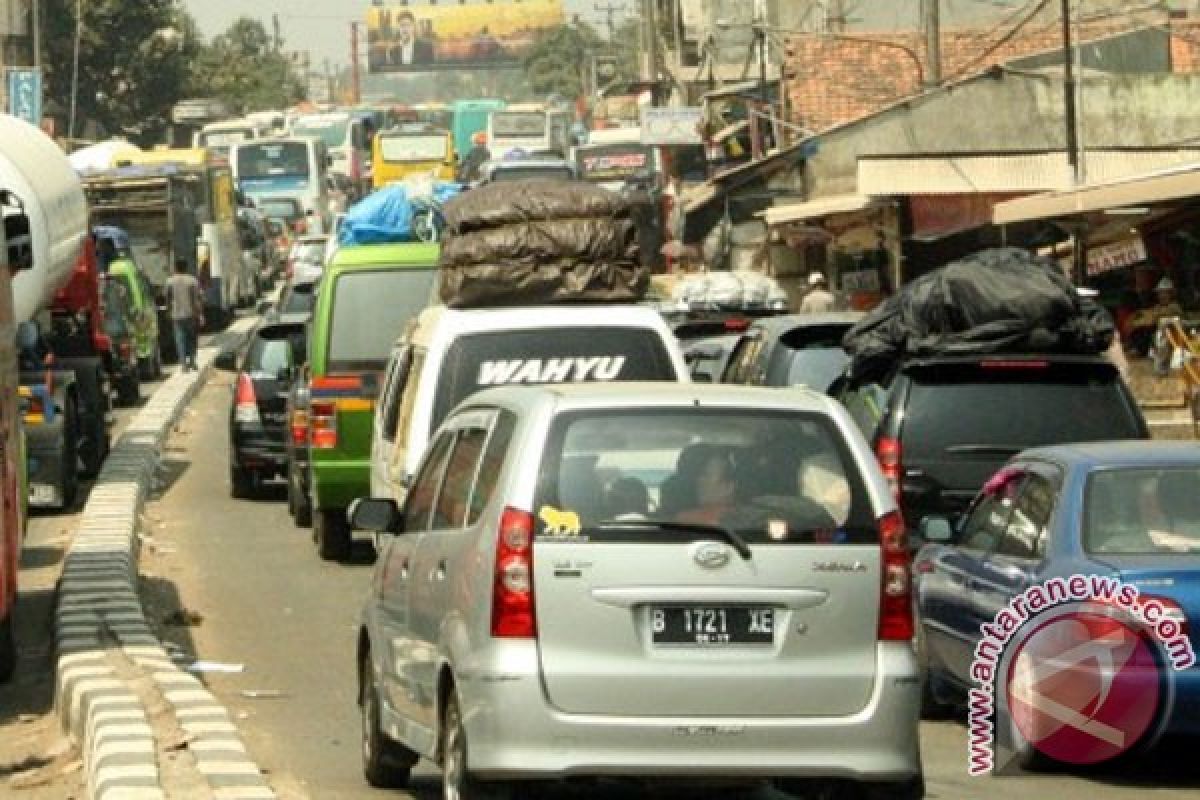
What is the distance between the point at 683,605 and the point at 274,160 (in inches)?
3002

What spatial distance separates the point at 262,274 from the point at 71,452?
147ft

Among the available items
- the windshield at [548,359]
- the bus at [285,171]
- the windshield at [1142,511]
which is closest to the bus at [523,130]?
the bus at [285,171]

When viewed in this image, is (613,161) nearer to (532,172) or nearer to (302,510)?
(532,172)

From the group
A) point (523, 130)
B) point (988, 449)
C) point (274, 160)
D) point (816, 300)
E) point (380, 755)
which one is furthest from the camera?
point (523, 130)

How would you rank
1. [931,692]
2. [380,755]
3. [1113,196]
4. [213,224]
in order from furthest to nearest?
[213,224], [1113,196], [931,692], [380,755]

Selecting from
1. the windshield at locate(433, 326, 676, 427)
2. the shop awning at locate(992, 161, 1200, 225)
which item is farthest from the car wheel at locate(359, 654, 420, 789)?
the shop awning at locate(992, 161, 1200, 225)

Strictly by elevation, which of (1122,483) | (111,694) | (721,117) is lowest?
(111,694)

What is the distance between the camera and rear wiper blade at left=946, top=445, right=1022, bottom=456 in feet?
51.2

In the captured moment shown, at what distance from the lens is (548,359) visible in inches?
660

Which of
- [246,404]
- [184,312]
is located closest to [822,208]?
[184,312]

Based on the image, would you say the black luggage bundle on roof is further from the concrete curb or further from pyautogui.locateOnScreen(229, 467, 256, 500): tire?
pyautogui.locateOnScreen(229, 467, 256, 500): tire

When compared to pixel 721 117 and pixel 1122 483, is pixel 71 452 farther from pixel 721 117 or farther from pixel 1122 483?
pixel 721 117

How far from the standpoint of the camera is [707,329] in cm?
2736

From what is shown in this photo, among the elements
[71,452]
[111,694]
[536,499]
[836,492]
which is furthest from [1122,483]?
[71,452]
